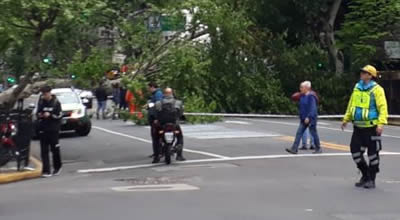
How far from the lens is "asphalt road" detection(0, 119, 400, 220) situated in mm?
10344

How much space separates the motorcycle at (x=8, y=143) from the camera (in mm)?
15828

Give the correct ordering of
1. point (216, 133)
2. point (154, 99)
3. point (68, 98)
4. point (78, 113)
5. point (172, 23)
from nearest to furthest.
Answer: point (154, 99)
point (172, 23)
point (216, 133)
point (78, 113)
point (68, 98)

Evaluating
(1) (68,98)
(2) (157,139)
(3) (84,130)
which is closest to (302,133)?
Answer: (2) (157,139)

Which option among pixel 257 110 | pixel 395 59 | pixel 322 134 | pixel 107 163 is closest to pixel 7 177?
pixel 107 163

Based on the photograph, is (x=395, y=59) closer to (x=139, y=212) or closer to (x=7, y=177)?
(x=7, y=177)

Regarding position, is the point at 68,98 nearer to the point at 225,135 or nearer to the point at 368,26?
the point at 225,135

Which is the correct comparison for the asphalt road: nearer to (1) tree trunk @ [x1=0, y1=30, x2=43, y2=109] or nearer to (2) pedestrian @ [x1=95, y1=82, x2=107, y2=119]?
(1) tree trunk @ [x1=0, y1=30, x2=43, y2=109]

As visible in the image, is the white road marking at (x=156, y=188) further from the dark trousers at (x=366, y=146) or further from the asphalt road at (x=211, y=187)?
the dark trousers at (x=366, y=146)

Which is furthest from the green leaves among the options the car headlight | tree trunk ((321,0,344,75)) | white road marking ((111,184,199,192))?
white road marking ((111,184,199,192))

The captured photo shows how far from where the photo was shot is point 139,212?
10.3 meters

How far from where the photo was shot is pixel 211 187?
1298 centimetres

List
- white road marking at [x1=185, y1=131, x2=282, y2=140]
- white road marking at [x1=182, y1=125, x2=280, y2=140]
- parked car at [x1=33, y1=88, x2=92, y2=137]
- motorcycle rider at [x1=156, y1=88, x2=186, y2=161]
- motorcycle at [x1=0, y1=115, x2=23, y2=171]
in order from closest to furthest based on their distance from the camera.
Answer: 1. motorcycle at [x1=0, y1=115, x2=23, y2=171]
2. motorcycle rider at [x1=156, y1=88, x2=186, y2=161]
3. white road marking at [x1=185, y1=131, x2=282, y2=140]
4. white road marking at [x1=182, y1=125, x2=280, y2=140]
5. parked car at [x1=33, y1=88, x2=92, y2=137]

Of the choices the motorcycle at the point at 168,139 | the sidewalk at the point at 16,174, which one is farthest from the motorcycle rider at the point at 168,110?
the sidewalk at the point at 16,174

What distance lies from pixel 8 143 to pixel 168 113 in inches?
141
